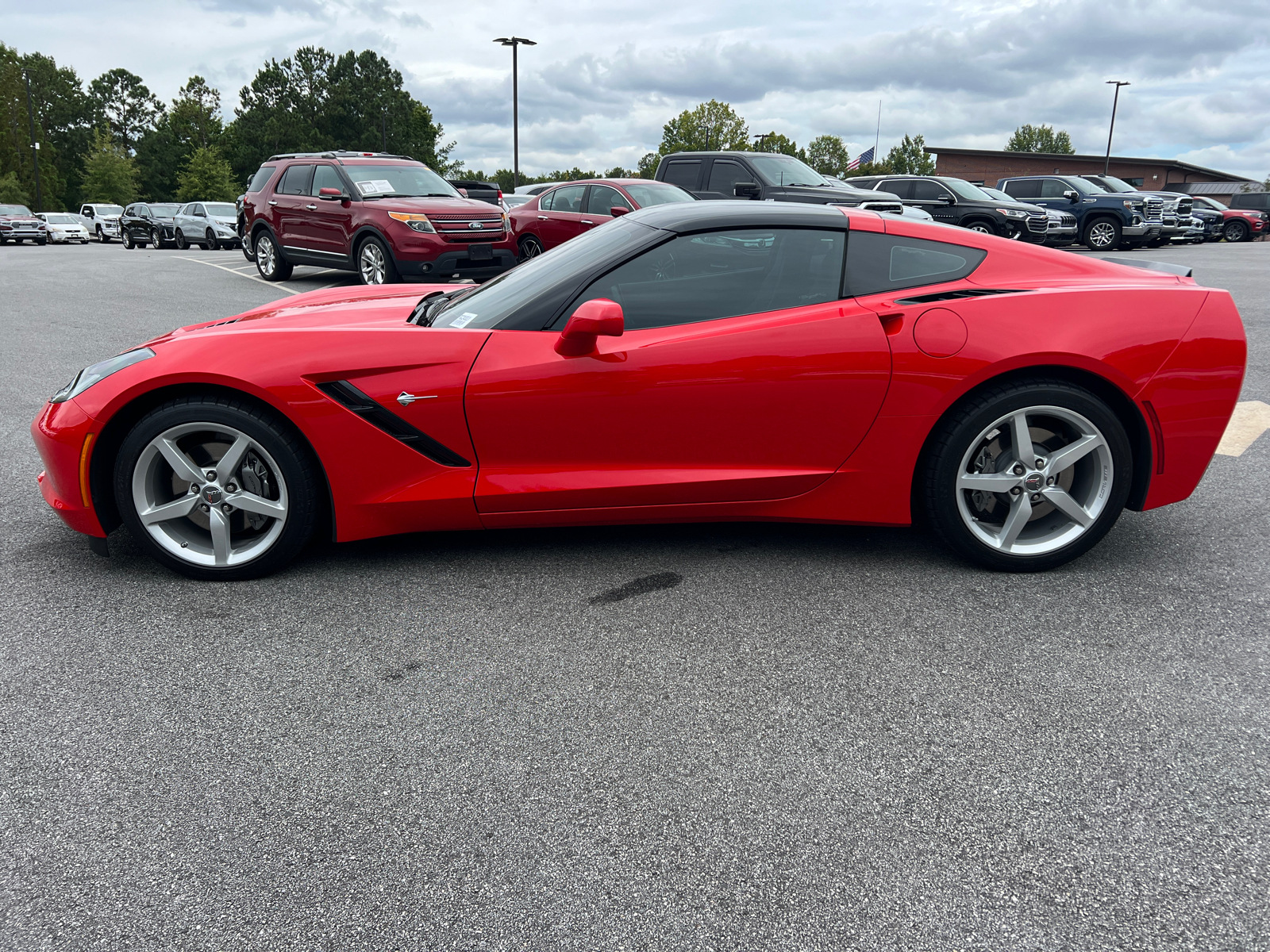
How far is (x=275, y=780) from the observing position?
7.36 ft

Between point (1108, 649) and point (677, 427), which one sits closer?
point (1108, 649)

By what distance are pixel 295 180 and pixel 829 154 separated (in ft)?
333

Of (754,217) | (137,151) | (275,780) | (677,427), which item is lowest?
(275,780)

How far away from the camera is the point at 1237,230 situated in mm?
31531

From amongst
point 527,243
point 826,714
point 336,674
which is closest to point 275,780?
point 336,674

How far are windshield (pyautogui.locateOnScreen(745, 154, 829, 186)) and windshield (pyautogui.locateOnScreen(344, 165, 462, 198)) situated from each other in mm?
4533

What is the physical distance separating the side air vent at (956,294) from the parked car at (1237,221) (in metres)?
32.7

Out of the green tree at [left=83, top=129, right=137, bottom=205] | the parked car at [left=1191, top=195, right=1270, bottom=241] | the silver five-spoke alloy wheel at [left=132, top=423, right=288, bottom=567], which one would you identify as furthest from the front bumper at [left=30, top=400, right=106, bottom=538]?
the green tree at [left=83, top=129, right=137, bottom=205]

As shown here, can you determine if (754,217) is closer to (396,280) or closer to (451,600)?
(451,600)

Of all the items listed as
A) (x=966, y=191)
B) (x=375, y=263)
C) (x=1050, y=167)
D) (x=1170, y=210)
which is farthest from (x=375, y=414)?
(x=1050, y=167)

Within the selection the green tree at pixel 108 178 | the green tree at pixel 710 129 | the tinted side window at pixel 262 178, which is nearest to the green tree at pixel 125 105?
the green tree at pixel 108 178

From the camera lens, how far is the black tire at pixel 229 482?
3236 millimetres

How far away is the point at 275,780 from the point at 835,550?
7.42 feet

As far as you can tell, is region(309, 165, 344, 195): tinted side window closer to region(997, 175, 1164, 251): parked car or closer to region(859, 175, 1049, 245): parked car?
region(859, 175, 1049, 245): parked car
